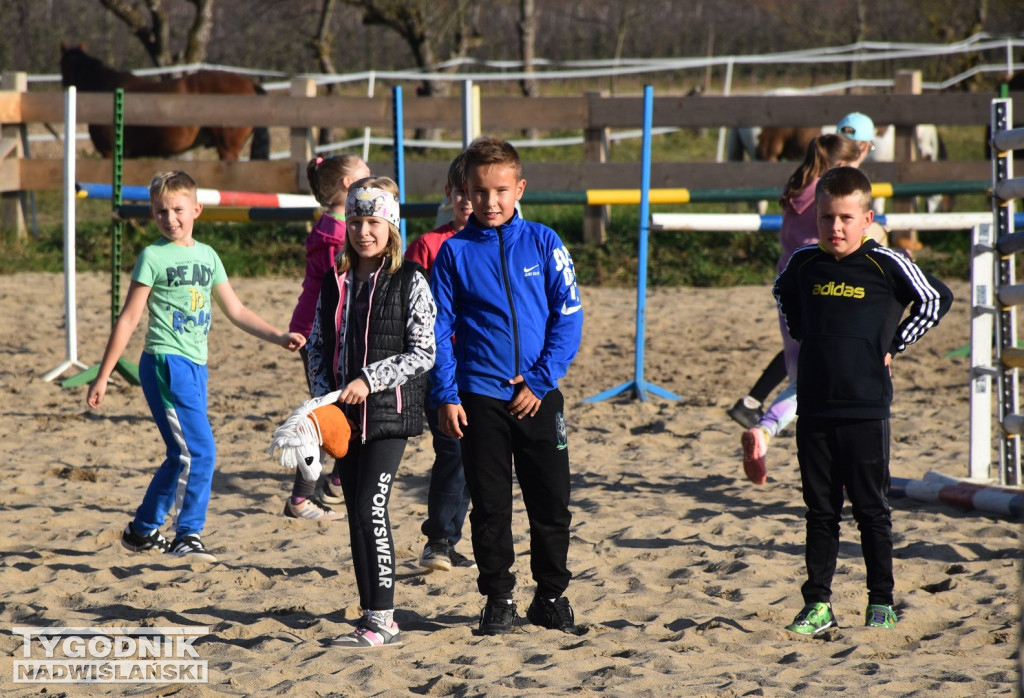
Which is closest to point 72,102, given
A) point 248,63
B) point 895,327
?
point 895,327

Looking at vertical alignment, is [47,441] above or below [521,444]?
below

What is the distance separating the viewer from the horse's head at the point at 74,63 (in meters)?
17.1

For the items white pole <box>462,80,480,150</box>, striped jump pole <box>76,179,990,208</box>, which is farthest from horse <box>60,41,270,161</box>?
white pole <box>462,80,480,150</box>

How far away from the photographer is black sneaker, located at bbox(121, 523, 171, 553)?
194 inches

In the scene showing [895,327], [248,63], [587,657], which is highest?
[248,63]

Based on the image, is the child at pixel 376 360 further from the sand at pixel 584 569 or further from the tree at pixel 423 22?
the tree at pixel 423 22

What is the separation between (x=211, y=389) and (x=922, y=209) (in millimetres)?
8969

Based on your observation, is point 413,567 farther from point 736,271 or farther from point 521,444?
point 736,271

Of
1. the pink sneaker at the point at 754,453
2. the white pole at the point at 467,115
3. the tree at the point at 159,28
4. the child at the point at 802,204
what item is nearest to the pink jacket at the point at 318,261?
the pink sneaker at the point at 754,453

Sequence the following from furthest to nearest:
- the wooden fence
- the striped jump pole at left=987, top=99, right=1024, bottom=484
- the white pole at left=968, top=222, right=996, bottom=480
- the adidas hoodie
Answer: the wooden fence → the white pole at left=968, top=222, right=996, bottom=480 → the striped jump pole at left=987, top=99, right=1024, bottom=484 → the adidas hoodie

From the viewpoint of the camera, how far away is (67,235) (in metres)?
8.31

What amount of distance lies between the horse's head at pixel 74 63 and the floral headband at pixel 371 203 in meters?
14.8

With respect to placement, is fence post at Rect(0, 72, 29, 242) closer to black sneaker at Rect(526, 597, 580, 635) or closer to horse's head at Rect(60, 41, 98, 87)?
horse's head at Rect(60, 41, 98, 87)

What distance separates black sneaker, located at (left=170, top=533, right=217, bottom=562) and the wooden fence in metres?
7.48
